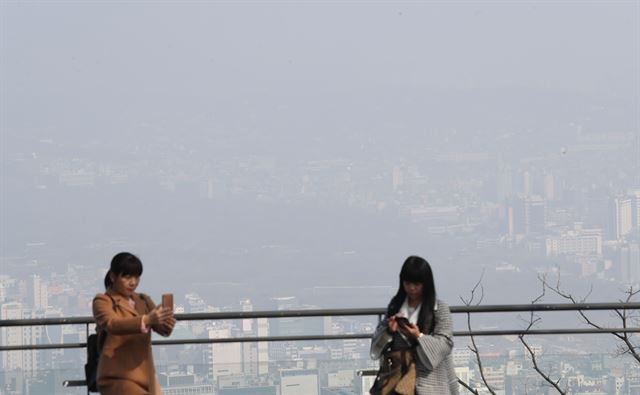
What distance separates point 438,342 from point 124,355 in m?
1.90

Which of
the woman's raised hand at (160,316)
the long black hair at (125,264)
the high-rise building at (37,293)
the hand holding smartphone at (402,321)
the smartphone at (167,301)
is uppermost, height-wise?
the long black hair at (125,264)

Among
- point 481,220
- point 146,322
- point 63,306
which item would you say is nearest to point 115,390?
point 146,322

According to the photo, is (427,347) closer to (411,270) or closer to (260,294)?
(411,270)

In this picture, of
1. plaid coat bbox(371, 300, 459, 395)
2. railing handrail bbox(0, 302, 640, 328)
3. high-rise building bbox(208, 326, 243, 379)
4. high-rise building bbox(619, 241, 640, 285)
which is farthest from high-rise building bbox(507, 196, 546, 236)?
plaid coat bbox(371, 300, 459, 395)

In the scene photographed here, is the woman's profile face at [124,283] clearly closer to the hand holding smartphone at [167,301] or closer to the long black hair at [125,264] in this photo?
A: the long black hair at [125,264]

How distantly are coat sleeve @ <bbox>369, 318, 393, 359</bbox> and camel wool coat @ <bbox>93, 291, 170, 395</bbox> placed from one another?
4.40 feet

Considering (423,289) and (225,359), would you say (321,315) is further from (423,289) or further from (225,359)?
(423,289)

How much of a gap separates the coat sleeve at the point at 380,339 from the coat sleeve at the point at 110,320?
1.37 m

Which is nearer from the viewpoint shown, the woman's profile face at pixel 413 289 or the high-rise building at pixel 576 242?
the woman's profile face at pixel 413 289

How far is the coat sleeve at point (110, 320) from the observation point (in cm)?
675

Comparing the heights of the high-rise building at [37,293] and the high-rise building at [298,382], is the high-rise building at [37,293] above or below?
below

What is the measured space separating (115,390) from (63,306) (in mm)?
81110

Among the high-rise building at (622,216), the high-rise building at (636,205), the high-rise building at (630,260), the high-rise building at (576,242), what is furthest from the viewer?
the high-rise building at (636,205)

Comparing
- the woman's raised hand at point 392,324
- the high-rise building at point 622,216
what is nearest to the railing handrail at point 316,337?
the woman's raised hand at point 392,324
